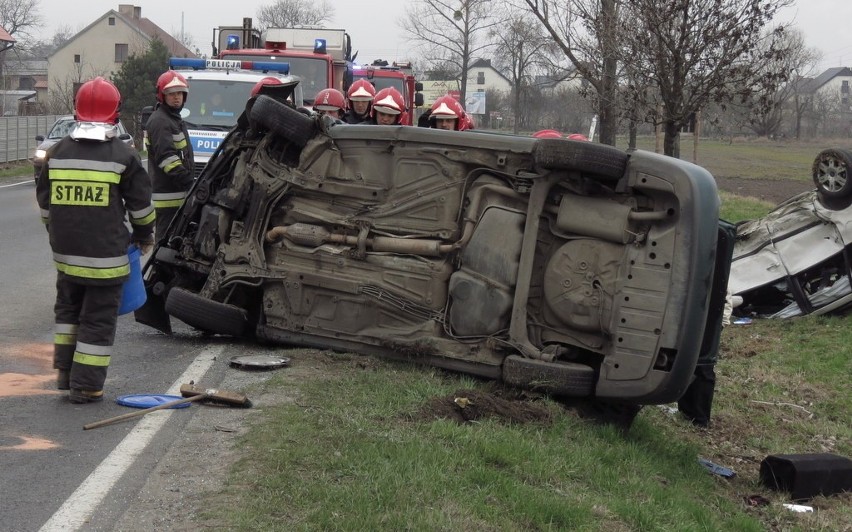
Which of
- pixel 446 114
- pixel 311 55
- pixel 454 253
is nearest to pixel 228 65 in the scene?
pixel 311 55

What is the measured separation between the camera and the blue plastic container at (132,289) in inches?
251

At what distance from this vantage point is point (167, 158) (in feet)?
30.0

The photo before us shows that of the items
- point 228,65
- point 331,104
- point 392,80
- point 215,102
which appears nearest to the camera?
point 331,104

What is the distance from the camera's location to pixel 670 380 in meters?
5.77

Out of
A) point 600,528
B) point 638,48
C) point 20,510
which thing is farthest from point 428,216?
point 638,48

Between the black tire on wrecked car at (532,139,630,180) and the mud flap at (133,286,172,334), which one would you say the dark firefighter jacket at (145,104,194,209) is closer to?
the mud flap at (133,286,172,334)

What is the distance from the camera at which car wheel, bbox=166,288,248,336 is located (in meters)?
7.25

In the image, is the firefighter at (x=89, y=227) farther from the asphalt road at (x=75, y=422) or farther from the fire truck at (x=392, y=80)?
the fire truck at (x=392, y=80)

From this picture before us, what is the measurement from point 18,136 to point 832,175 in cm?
2649

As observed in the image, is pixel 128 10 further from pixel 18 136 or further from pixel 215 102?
pixel 215 102

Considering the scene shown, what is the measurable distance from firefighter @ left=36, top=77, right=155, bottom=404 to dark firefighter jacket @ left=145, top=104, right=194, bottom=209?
2.96 m

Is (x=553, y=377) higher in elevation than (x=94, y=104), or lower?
lower

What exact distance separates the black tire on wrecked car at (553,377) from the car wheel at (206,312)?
6.85 ft

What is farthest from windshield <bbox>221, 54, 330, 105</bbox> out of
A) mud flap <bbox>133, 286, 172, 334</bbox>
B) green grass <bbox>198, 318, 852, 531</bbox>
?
green grass <bbox>198, 318, 852, 531</bbox>
